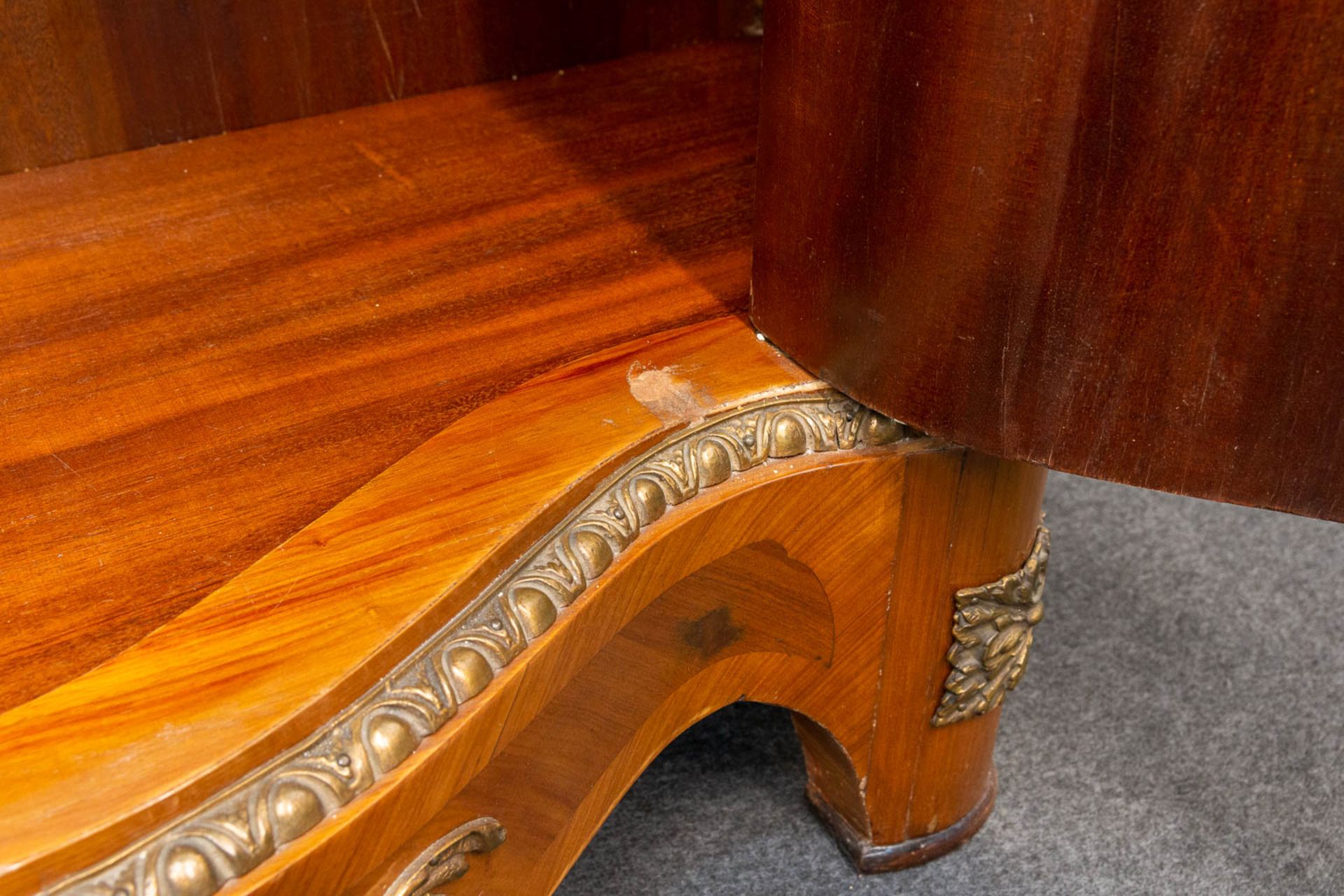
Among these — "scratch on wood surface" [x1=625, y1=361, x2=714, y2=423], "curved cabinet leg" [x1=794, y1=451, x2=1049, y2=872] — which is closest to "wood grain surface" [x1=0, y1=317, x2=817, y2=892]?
"scratch on wood surface" [x1=625, y1=361, x2=714, y2=423]

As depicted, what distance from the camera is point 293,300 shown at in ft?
2.27

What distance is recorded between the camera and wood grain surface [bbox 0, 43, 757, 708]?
53cm

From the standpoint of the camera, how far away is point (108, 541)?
53 centimetres

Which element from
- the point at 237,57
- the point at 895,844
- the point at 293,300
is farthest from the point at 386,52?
the point at 895,844

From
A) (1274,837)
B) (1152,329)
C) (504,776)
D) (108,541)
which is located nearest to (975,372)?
(1152,329)

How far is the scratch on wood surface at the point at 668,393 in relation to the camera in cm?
61

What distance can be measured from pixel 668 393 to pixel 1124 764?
52 cm

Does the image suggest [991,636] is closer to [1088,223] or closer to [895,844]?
[895,844]

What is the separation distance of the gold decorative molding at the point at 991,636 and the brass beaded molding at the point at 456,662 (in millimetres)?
140

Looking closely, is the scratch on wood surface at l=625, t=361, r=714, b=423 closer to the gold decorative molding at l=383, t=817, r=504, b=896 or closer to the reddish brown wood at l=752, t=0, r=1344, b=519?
the reddish brown wood at l=752, t=0, r=1344, b=519

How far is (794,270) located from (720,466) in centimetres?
10

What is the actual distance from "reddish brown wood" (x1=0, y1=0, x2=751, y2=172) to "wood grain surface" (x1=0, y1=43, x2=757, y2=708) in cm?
2

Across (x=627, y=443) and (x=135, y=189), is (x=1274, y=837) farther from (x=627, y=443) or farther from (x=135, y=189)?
(x=135, y=189)

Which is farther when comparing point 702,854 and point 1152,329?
point 702,854
